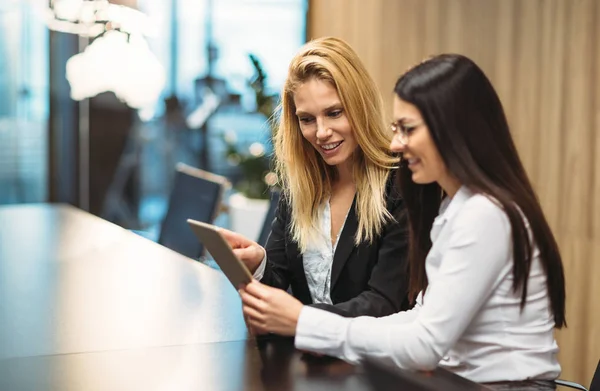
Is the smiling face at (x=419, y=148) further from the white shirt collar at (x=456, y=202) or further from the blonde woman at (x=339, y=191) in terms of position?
the blonde woman at (x=339, y=191)

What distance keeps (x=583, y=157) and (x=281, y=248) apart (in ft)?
4.63

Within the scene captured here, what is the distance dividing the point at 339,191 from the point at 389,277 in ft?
1.07

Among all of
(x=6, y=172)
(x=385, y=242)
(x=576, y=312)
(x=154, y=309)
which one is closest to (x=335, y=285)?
(x=385, y=242)

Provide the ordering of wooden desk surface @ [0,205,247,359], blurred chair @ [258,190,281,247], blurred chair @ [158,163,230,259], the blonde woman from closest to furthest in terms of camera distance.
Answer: wooden desk surface @ [0,205,247,359], the blonde woman, blurred chair @ [258,190,281,247], blurred chair @ [158,163,230,259]

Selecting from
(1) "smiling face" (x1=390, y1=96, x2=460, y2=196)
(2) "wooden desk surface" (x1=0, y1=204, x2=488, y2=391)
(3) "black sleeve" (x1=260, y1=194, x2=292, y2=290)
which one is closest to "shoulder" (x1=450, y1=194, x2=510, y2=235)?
(1) "smiling face" (x1=390, y1=96, x2=460, y2=196)

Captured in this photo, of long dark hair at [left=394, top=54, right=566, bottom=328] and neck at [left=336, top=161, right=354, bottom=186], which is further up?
long dark hair at [left=394, top=54, right=566, bottom=328]

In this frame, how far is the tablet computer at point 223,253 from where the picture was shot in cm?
181

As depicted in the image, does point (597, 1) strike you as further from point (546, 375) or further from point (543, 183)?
point (546, 375)

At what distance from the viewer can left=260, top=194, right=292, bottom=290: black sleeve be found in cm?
252

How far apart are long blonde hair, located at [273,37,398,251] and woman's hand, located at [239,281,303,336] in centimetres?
51

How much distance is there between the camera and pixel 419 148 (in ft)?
5.79

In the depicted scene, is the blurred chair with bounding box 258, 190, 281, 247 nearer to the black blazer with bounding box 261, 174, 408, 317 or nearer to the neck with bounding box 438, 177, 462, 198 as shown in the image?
the black blazer with bounding box 261, 174, 408, 317

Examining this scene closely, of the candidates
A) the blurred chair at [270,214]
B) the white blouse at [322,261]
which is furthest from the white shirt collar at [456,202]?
the blurred chair at [270,214]

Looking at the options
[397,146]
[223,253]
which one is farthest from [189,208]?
[397,146]
